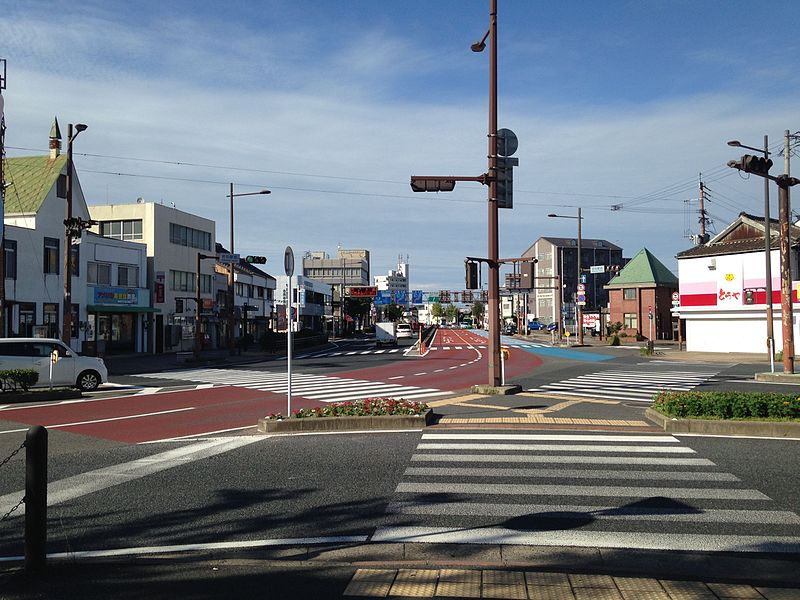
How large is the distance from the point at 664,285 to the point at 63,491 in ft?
236

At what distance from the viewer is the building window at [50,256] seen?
3919 centimetres

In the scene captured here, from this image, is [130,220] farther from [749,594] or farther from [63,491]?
[749,594]

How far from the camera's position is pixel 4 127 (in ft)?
94.6

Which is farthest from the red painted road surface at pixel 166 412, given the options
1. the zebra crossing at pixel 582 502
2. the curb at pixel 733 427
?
the curb at pixel 733 427

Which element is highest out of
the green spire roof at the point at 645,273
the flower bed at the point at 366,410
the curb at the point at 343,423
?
the green spire roof at the point at 645,273

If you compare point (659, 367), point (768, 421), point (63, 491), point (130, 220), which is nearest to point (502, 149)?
point (768, 421)

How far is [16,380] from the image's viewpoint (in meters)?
19.6

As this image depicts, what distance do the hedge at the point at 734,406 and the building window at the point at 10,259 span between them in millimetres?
34119

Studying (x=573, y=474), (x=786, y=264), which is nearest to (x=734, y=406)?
(x=573, y=474)

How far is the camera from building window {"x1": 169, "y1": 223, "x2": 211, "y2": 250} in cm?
5459

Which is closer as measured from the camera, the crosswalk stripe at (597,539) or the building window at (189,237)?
the crosswalk stripe at (597,539)

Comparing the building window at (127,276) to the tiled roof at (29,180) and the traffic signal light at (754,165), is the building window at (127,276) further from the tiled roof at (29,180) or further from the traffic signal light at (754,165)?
the traffic signal light at (754,165)

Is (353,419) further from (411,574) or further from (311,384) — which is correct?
(311,384)

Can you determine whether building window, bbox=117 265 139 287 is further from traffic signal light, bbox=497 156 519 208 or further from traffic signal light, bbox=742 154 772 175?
traffic signal light, bbox=742 154 772 175
